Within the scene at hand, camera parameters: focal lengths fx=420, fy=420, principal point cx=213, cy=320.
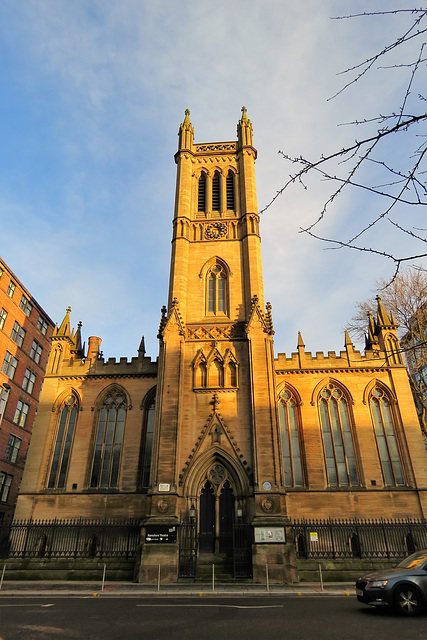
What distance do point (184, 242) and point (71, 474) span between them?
16.3 m

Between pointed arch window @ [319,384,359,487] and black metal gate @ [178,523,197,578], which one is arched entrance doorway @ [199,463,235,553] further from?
pointed arch window @ [319,384,359,487]

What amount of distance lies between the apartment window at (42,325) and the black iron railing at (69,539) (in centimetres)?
2100

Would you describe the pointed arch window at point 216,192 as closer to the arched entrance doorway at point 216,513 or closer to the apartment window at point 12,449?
the arched entrance doorway at point 216,513

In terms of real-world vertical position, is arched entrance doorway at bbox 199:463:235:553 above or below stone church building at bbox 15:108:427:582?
below

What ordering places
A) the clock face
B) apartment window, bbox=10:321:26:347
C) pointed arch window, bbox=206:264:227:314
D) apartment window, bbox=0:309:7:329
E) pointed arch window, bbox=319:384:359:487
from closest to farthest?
pointed arch window, bbox=319:384:359:487 < pointed arch window, bbox=206:264:227:314 < the clock face < apartment window, bbox=0:309:7:329 < apartment window, bbox=10:321:26:347

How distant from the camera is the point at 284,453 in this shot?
25.3 meters

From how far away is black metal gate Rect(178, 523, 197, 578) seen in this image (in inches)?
721

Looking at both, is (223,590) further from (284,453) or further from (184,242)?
(184,242)

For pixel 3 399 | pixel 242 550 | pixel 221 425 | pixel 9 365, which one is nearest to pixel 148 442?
pixel 221 425

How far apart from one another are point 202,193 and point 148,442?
61.4 ft

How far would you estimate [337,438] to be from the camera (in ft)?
83.7

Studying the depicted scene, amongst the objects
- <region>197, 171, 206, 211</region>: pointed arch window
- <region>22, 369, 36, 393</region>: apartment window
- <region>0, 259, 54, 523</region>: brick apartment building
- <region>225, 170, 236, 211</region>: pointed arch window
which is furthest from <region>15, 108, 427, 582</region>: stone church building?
<region>22, 369, 36, 393</region>: apartment window

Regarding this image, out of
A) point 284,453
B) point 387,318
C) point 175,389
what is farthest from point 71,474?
point 387,318

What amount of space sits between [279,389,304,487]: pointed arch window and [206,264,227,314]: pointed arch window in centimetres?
691
